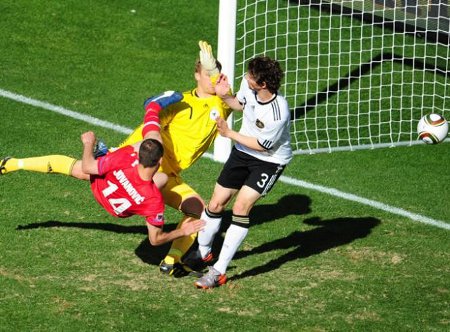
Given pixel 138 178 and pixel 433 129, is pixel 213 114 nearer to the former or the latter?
pixel 138 178

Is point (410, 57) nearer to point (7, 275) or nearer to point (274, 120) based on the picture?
point (274, 120)

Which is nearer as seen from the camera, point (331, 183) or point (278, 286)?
point (278, 286)

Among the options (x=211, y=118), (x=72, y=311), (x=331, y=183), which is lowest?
(x=331, y=183)

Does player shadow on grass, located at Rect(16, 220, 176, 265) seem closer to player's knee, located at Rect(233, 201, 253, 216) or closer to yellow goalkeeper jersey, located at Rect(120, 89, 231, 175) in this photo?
yellow goalkeeper jersey, located at Rect(120, 89, 231, 175)

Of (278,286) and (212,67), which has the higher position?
(212,67)

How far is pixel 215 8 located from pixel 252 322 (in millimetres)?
9611

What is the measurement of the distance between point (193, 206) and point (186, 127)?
0.79 m

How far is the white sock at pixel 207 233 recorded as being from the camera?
34.9 ft

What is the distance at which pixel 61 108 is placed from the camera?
48.2 feet

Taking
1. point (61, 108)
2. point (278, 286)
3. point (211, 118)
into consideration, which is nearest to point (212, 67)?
point (211, 118)

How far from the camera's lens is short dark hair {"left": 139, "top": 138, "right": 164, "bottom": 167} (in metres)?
9.67

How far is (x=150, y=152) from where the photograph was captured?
9.66m

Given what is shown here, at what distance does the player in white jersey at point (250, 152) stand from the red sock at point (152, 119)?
0.62 m

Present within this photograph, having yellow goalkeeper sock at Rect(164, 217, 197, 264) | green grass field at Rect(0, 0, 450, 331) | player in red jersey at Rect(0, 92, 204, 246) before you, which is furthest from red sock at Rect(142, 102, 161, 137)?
green grass field at Rect(0, 0, 450, 331)
